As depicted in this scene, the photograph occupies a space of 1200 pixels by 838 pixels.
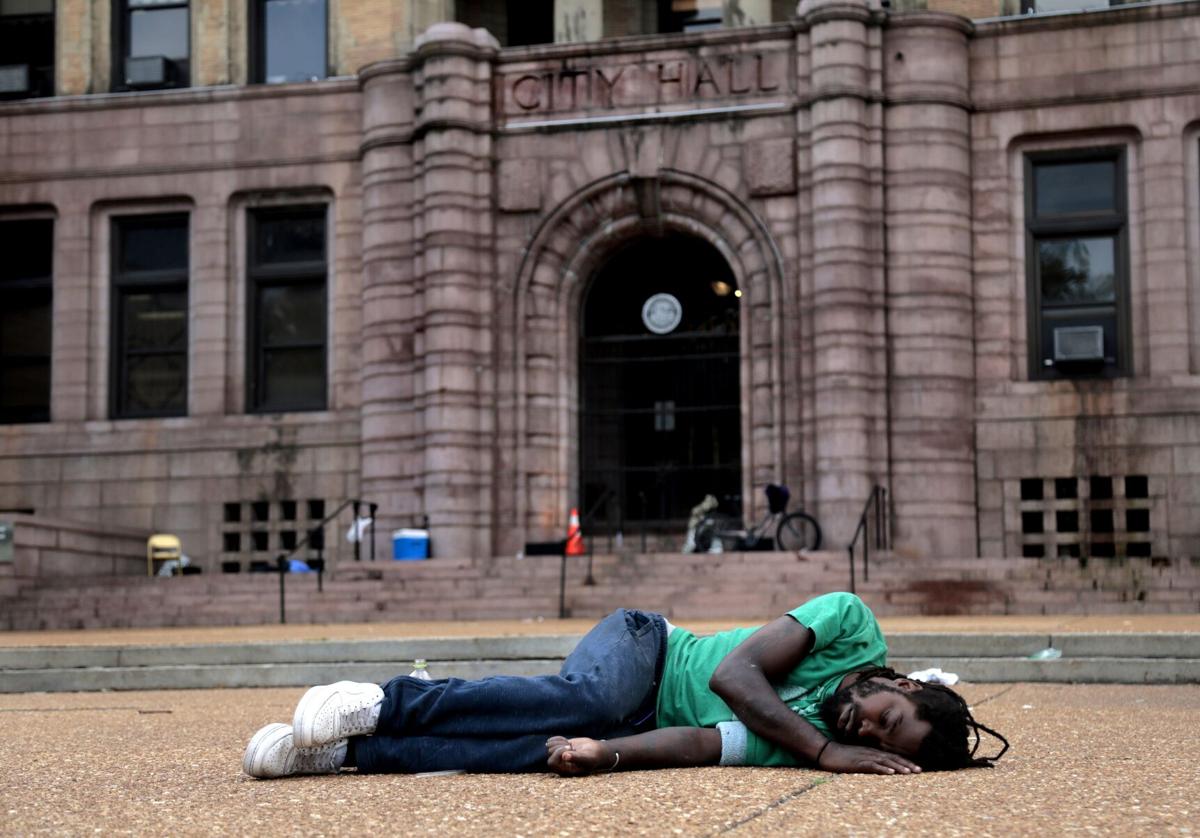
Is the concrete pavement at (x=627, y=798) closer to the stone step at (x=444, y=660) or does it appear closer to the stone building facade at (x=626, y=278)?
the stone step at (x=444, y=660)

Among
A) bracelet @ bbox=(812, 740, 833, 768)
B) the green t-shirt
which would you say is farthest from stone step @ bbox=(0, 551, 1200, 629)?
bracelet @ bbox=(812, 740, 833, 768)

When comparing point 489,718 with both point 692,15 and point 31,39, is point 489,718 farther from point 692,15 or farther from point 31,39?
point 31,39

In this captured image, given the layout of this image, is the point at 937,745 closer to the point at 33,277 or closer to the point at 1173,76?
the point at 1173,76

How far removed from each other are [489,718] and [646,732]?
2.07 feet

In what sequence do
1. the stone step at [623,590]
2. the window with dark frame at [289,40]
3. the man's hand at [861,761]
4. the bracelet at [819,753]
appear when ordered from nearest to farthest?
1. the man's hand at [861,761]
2. the bracelet at [819,753]
3. the stone step at [623,590]
4. the window with dark frame at [289,40]

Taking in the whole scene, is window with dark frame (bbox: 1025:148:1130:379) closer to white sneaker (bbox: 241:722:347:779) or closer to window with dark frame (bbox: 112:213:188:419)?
window with dark frame (bbox: 112:213:188:419)

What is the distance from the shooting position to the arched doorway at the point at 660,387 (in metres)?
27.7

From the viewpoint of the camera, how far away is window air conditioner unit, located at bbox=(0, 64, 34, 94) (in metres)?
30.2

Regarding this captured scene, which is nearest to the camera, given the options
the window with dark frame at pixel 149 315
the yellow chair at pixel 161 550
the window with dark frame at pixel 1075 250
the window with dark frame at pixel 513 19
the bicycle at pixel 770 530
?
the bicycle at pixel 770 530

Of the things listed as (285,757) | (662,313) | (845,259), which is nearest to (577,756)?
(285,757)

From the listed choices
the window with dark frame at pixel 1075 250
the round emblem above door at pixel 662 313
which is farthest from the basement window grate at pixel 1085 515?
the round emblem above door at pixel 662 313

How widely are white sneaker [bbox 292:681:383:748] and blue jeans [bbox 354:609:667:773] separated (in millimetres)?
84

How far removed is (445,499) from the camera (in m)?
26.1

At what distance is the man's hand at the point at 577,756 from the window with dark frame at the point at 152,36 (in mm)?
24998
